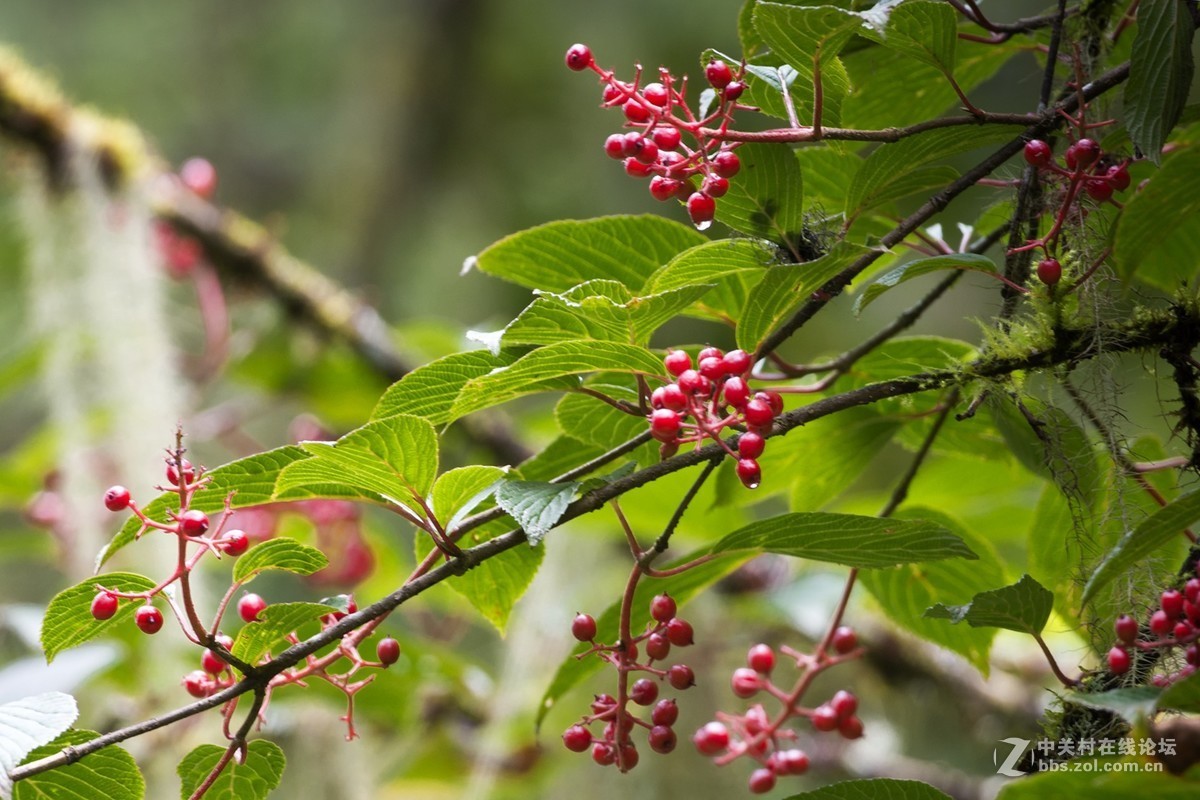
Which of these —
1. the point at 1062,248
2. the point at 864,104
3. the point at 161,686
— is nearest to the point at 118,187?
the point at 161,686

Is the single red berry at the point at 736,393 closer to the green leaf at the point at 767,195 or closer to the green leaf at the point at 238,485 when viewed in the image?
the green leaf at the point at 767,195

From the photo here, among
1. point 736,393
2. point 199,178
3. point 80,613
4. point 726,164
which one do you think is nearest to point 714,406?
point 736,393

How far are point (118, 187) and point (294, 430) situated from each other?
1.49ft

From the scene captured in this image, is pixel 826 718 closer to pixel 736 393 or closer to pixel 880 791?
pixel 880 791

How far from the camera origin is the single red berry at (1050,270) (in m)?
0.53

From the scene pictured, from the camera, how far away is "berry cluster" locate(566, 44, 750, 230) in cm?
53

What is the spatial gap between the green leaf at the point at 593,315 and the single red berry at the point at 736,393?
47 mm

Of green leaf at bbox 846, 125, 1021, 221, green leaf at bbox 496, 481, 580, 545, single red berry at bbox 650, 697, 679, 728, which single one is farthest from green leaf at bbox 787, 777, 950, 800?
green leaf at bbox 846, 125, 1021, 221

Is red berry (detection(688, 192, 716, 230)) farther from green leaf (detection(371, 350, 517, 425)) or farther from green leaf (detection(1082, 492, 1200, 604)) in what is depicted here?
green leaf (detection(1082, 492, 1200, 604))

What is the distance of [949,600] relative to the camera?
784 mm

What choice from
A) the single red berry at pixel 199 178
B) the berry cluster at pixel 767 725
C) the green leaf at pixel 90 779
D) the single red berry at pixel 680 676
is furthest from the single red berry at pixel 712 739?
the single red berry at pixel 199 178

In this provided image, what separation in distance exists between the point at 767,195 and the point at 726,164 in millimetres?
41

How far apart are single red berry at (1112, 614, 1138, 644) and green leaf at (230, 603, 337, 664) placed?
1.24ft

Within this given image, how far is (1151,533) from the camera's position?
0.47 metres
